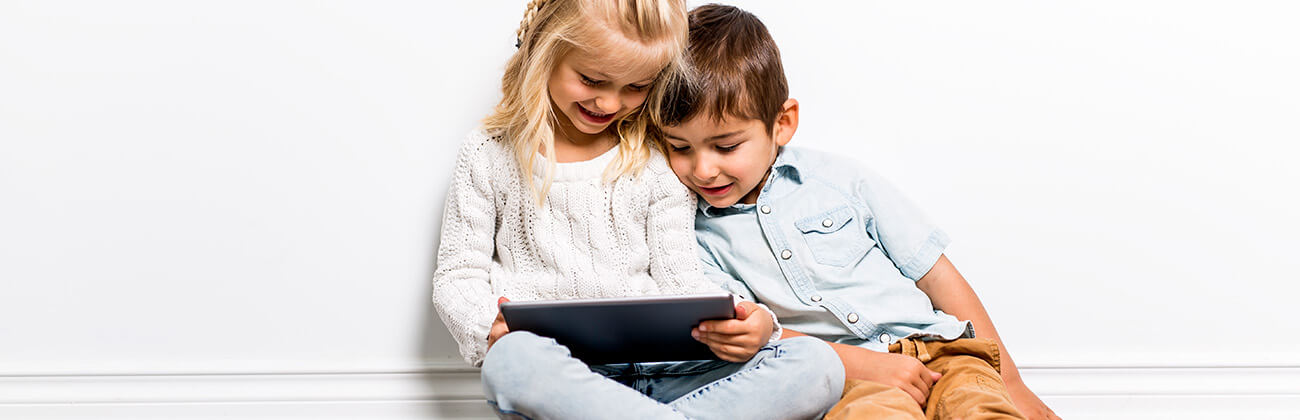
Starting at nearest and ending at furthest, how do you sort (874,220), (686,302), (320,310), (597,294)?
(686,302) → (597,294) → (874,220) → (320,310)

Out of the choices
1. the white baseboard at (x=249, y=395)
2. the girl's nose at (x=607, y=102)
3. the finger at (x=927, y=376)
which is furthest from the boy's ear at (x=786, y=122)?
the white baseboard at (x=249, y=395)

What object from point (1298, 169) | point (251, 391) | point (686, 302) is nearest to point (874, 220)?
point (686, 302)

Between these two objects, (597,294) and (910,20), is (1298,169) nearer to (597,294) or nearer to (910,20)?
(910,20)

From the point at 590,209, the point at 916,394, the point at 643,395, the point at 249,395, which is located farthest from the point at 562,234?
the point at 249,395

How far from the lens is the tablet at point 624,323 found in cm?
102

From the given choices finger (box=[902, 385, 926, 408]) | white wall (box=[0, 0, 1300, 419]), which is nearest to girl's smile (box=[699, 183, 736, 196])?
white wall (box=[0, 0, 1300, 419])

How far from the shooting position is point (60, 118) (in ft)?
4.63

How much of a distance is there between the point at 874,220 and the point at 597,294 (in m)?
0.40

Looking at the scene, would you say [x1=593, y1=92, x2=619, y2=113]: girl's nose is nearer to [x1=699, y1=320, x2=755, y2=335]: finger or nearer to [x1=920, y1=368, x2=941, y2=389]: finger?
[x1=699, y1=320, x2=755, y2=335]: finger

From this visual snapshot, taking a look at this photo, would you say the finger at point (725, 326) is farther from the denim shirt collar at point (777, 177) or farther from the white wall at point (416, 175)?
the white wall at point (416, 175)

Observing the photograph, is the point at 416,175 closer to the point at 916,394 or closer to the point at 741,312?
the point at 741,312

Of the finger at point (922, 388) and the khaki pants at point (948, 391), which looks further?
the finger at point (922, 388)

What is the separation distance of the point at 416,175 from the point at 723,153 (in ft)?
1.51

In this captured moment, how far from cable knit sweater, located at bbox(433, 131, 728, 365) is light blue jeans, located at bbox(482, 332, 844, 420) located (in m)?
0.16
